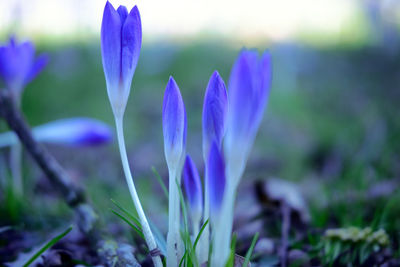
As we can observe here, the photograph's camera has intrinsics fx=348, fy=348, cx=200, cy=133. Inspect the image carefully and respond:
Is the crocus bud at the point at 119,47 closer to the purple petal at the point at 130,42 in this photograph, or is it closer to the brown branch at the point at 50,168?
the purple petal at the point at 130,42

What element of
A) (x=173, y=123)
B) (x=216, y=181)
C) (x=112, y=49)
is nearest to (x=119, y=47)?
(x=112, y=49)

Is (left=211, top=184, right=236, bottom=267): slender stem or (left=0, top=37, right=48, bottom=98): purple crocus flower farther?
(left=0, top=37, right=48, bottom=98): purple crocus flower

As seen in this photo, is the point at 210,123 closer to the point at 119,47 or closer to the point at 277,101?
the point at 119,47

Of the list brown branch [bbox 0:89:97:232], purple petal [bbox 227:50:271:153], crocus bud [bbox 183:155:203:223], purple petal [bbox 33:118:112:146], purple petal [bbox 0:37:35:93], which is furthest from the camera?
purple petal [bbox 33:118:112:146]

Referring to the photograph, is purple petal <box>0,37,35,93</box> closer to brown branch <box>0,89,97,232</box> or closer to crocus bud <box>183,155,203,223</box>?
brown branch <box>0,89,97,232</box>

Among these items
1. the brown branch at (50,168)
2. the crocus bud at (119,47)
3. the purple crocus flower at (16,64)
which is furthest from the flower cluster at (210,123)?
the purple crocus flower at (16,64)

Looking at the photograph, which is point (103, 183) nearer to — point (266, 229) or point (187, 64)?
point (266, 229)

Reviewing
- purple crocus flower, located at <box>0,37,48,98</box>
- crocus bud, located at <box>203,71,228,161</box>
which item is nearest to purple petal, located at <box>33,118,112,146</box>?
purple crocus flower, located at <box>0,37,48,98</box>
